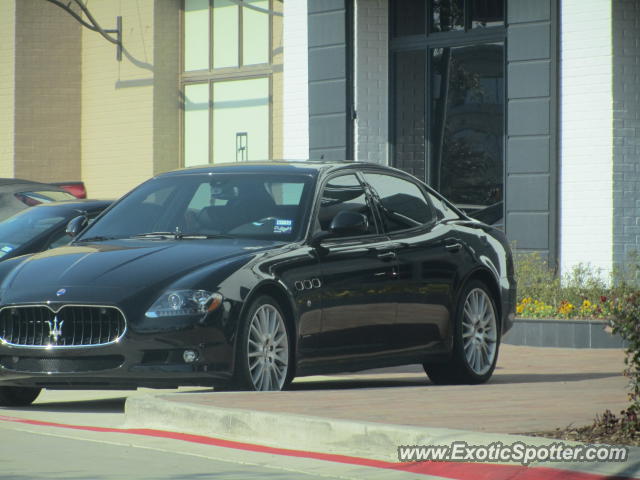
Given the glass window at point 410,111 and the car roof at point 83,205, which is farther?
the glass window at point 410,111

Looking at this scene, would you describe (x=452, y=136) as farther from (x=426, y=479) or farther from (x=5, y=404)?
(x=426, y=479)

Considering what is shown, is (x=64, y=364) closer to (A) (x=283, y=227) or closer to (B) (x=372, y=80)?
(A) (x=283, y=227)

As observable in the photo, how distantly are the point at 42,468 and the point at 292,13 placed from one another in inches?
601

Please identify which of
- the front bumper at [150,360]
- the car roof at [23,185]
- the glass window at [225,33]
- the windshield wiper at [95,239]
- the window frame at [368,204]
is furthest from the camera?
the glass window at [225,33]

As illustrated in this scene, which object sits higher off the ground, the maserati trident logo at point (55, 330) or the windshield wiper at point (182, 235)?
the windshield wiper at point (182, 235)

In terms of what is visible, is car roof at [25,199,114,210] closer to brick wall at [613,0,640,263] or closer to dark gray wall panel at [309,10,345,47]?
brick wall at [613,0,640,263]

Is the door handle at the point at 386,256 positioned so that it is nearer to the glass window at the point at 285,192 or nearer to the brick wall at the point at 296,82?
the glass window at the point at 285,192

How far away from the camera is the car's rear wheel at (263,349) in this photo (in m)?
9.21

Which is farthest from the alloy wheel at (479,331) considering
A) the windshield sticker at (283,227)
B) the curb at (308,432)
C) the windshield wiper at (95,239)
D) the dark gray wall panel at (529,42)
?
the dark gray wall panel at (529,42)

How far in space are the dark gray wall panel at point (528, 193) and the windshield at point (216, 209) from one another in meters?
8.32

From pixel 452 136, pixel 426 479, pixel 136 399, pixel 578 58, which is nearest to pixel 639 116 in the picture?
pixel 578 58

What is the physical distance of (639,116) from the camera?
17766mm

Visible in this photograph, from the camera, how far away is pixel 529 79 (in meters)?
18.7

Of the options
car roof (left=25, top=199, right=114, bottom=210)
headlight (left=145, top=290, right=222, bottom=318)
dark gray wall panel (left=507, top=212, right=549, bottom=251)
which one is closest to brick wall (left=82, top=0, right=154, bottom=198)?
dark gray wall panel (left=507, top=212, right=549, bottom=251)
